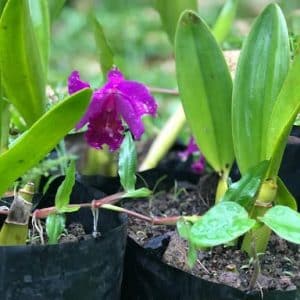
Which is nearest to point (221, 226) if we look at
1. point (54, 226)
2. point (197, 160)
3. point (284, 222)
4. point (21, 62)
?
Answer: point (284, 222)

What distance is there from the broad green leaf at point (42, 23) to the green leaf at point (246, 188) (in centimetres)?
29

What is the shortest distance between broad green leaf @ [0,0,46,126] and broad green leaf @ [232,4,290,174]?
20 cm

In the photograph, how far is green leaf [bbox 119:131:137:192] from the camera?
65 cm

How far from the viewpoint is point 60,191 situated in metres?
0.62

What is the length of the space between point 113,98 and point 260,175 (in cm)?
20

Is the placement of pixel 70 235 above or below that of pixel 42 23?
below

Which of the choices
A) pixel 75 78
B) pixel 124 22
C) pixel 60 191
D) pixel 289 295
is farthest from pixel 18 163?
pixel 124 22

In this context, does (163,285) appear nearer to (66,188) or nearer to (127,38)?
(66,188)

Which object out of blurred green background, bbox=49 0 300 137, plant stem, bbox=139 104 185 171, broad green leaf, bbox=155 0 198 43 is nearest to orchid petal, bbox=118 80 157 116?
broad green leaf, bbox=155 0 198 43

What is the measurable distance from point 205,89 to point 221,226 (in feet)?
0.78

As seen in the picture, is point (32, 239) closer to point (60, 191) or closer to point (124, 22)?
point (60, 191)

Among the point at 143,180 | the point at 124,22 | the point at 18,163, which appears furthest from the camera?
the point at 124,22

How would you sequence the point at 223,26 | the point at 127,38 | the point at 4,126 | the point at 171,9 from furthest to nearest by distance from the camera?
the point at 127,38 → the point at 223,26 → the point at 171,9 → the point at 4,126

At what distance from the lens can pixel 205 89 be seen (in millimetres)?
769
